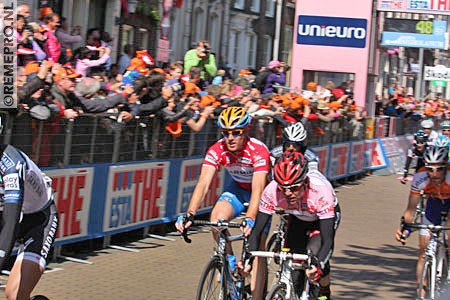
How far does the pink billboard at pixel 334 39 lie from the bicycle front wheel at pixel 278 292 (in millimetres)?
21989

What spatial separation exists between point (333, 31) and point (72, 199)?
19.0m

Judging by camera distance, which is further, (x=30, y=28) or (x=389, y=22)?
(x=389, y=22)

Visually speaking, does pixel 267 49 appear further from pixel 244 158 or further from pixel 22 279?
pixel 22 279

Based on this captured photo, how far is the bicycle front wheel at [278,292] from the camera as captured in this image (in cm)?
683

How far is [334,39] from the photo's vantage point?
28.7m

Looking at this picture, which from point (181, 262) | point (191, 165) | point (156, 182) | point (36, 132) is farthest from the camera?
point (191, 165)

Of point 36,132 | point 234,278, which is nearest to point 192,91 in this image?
point 36,132

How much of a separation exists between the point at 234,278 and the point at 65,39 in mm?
8077

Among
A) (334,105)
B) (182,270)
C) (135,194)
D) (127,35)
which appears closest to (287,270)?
(182,270)

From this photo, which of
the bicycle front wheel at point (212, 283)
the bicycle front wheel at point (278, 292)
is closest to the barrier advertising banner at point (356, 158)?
the bicycle front wheel at point (212, 283)

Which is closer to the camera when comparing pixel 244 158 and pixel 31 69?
pixel 244 158

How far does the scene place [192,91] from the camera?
14383 millimetres

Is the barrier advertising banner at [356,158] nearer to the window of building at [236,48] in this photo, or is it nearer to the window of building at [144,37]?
the window of building at [144,37]

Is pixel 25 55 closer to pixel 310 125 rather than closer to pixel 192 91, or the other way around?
pixel 192 91
